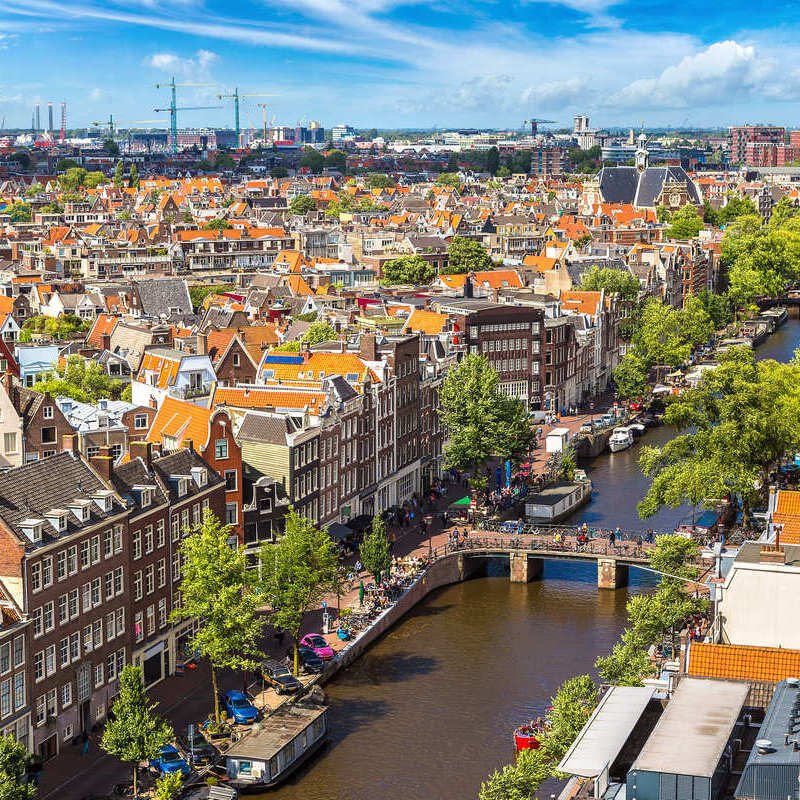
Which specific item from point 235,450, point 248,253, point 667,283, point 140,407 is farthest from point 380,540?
point 248,253

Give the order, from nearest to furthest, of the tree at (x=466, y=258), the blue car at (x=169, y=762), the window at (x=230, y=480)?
the blue car at (x=169, y=762)
the window at (x=230, y=480)
the tree at (x=466, y=258)

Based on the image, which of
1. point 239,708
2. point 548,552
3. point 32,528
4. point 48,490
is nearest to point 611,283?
point 548,552

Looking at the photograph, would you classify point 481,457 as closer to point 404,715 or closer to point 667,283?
point 404,715

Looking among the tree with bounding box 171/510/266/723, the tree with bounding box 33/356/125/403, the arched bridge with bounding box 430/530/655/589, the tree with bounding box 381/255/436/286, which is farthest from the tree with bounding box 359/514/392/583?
the tree with bounding box 381/255/436/286

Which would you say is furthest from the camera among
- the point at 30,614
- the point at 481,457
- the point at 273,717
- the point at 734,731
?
the point at 481,457

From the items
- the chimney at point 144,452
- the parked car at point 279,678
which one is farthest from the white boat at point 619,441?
the chimney at point 144,452

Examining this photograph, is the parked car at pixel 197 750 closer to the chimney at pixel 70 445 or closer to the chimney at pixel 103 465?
the chimney at pixel 103 465

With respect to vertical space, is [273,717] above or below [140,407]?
below
